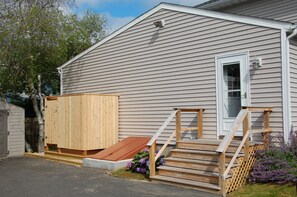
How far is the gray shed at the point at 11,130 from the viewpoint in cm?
1370

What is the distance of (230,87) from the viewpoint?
31.3 feet

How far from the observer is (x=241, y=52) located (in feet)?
30.3

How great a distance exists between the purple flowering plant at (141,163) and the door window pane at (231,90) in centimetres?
222

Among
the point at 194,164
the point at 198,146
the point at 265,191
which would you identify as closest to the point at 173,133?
the point at 198,146

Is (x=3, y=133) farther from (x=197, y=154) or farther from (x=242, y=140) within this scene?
(x=242, y=140)

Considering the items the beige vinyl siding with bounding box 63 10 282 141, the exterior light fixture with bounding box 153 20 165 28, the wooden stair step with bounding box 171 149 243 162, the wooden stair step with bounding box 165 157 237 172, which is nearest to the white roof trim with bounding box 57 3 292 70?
the beige vinyl siding with bounding box 63 10 282 141

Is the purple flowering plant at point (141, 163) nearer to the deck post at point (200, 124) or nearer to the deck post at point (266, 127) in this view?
the deck post at point (200, 124)

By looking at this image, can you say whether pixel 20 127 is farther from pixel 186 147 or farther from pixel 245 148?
pixel 245 148

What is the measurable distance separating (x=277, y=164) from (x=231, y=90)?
2.65 m

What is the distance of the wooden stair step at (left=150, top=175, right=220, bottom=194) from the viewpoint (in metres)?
7.29

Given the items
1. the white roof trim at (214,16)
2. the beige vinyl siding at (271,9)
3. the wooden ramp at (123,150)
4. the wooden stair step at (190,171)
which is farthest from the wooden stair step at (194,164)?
the beige vinyl siding at (271,9)

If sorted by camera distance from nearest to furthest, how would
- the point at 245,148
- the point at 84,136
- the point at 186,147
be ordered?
the point at 245,148 → the point at 186,147 → the point at 84,136

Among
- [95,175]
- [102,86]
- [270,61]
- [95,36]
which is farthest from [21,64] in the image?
[270,61]

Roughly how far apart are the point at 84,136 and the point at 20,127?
4036 millimetres
